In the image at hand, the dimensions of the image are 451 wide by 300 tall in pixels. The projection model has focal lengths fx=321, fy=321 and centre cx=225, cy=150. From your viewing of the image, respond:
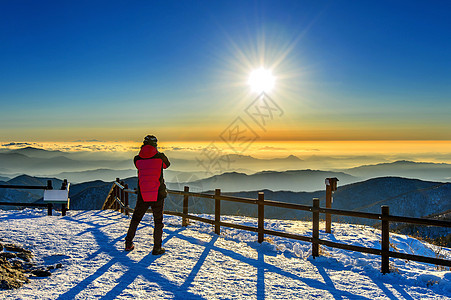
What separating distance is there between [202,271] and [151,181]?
7.43ft

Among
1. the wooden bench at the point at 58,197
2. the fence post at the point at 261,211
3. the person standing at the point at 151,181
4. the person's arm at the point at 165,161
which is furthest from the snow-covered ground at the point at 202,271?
the wooden bench at the point at 58,197

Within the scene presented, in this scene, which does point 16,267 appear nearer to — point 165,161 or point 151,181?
point 151,181

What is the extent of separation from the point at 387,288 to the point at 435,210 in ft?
241

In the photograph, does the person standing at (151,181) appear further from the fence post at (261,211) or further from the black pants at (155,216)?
the fence post at (261,211)

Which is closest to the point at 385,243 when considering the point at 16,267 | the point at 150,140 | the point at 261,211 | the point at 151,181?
the point at 261,211

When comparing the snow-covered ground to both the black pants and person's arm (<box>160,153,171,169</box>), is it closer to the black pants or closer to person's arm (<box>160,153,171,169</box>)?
the black pants

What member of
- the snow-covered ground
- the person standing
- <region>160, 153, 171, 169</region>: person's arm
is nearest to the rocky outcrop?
the snow-covered ground

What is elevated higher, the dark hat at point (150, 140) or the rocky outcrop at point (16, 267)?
the dark hat at point (150, 140)

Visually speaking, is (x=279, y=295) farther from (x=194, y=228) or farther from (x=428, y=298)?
(x=194, y=228)

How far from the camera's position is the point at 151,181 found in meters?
7.23

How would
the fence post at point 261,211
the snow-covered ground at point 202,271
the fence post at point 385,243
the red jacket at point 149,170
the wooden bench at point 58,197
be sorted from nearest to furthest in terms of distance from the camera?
the snow-covered ground at point 202,271, the fence post at point 385,243, the red jacket at point 149,170, the fence post at point 261,211, the wooden bench at point 58,197

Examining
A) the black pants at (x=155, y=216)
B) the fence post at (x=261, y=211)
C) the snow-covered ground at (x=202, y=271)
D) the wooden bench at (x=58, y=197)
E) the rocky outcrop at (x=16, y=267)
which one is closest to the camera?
the rocky outcrop at (x=16, y=267)

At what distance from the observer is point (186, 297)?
511 centimetres

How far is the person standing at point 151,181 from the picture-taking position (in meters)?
7.22
